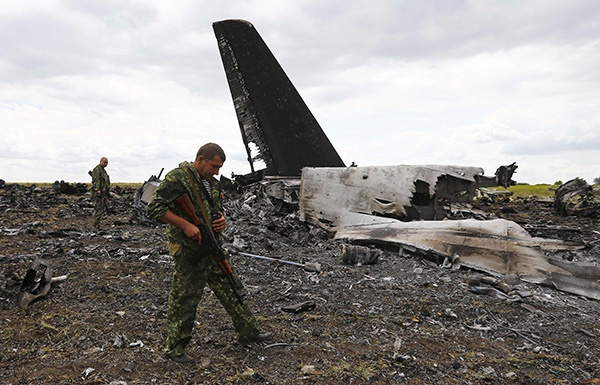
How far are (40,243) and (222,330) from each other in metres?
7.30

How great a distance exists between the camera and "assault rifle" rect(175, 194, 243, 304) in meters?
3.82

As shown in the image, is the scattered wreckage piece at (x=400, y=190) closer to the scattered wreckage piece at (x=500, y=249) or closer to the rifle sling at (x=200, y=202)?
the scattered wreckage piece at (x=500, y=249)

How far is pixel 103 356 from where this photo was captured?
422 cm

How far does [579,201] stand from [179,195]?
15.9 meters

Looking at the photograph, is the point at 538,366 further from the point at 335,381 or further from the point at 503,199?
the point at 503,199

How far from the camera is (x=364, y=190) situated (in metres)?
10.1

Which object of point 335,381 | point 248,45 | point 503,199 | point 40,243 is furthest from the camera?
point 503,199

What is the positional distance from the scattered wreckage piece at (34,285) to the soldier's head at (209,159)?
3.54 m

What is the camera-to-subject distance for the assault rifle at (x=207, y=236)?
3.82 meters

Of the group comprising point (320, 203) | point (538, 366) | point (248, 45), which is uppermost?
point (248, 45)

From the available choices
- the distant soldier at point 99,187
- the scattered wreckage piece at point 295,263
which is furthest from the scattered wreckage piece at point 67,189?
the scattered wreckage piece at point 295,263

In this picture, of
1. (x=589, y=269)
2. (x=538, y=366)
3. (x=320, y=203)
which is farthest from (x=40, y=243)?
(x=589, y=269)

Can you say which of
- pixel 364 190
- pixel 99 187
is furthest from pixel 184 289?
pixel 99 187

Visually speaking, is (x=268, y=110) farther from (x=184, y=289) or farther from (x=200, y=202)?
(x=184, y=289)
